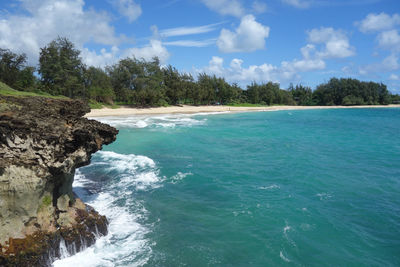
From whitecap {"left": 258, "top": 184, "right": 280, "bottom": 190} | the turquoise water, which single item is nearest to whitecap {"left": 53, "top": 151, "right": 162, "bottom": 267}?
the turquoise water

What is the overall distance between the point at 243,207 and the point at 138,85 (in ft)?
214

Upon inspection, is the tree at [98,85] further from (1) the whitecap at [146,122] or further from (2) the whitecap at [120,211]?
(2) the whitecap at [120,211]

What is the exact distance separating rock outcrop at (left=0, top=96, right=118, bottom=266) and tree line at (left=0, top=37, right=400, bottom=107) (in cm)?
4888

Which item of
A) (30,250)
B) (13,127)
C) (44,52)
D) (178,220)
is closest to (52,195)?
(30,250)

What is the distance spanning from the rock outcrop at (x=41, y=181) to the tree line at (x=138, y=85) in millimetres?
48880

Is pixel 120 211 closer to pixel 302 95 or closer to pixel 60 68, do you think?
pixel 60 68

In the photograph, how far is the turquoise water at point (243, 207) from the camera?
30.0 feet

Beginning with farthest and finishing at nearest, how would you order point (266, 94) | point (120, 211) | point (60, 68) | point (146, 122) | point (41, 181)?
point (266, 94) < point (60, 68) < point (146, 122) < point (120, 211) < point (41, 181)

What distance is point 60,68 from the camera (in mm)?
56094

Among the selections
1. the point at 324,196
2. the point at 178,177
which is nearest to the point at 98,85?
the point at 178,177

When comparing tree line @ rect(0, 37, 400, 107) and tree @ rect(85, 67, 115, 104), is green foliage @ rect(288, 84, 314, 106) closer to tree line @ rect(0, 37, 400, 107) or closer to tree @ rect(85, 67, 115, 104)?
tree line @ rect(0, 37, 400, 107)

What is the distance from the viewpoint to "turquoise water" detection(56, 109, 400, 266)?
9133mm

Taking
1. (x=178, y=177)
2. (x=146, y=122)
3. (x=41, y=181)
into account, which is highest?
(x=41, y=181)

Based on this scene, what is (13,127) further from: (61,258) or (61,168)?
(61,258)
